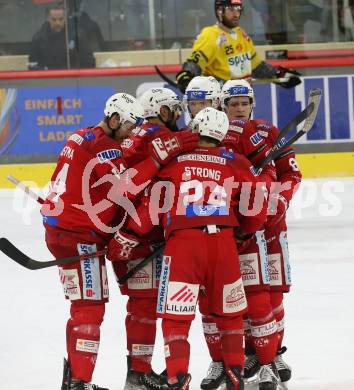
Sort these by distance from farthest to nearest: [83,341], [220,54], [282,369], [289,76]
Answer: [289,76], [220,54], [282,369], [83,341]

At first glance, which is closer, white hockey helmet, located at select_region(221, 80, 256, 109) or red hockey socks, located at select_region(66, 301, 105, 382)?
red hockey socks, located at select_region(66, 301, 105, 382)

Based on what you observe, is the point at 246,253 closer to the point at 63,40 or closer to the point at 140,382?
the point at 140,382

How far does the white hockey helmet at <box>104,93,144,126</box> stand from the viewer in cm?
459

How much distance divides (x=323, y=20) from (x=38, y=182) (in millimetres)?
2897

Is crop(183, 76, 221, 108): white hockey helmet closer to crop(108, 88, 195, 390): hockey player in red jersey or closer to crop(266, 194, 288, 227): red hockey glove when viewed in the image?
crop(108, 88, 195, 390): hockey player in red jersey

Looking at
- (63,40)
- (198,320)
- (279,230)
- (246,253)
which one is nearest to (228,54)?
(63,40)

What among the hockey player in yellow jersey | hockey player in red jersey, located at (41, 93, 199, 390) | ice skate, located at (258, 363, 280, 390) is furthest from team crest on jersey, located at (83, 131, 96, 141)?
the hockey player in yellow jersey

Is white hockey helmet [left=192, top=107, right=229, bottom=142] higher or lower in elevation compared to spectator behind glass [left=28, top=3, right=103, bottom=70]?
lower

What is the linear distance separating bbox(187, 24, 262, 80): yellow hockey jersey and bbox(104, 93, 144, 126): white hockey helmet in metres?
4.18

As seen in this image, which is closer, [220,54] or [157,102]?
[157,102]

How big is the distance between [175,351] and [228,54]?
4825 mm

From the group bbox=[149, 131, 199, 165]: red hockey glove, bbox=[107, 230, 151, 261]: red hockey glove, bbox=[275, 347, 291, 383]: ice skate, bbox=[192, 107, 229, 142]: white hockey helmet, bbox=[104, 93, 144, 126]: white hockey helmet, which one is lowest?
bbox=[275, 347, 291, 383]: ice skate

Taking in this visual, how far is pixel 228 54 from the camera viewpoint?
8.86 meters

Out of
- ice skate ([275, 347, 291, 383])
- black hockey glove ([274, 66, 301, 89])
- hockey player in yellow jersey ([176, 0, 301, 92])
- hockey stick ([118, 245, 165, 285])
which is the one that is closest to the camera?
hockey stick ([118, 245, 165, 285])
